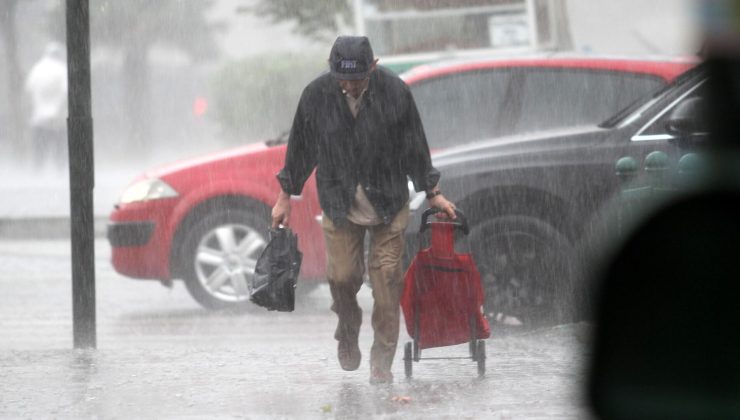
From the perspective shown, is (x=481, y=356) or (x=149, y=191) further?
(x=149, y=191)

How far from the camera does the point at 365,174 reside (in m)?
7.60

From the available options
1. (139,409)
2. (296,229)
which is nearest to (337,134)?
(139,409)

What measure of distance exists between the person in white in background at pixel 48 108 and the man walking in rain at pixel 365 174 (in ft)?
52.5

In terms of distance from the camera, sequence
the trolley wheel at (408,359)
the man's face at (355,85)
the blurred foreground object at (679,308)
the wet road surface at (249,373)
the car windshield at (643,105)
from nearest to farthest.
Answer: the wet road surface at (249,373) < the blurred foreground object at (679,308) < the man's face at (355,85) < the trolley wheel at (408,359) < the car windshield at (643,105)

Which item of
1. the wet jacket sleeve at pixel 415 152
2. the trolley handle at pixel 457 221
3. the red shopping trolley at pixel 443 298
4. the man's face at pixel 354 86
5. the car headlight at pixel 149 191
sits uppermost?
the man's face at pixel 354 86

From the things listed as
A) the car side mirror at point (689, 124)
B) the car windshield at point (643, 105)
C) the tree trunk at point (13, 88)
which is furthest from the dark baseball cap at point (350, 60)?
the tree trunk at point (13, 88)

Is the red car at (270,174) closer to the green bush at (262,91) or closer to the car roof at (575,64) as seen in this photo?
the car roof at (575,64)

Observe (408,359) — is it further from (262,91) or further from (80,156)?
A: (262,91)

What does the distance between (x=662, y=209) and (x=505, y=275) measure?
154cm

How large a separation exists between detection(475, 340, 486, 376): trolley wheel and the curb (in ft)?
30.3

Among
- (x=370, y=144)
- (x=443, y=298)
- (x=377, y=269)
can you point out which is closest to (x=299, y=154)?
(x=370, y=144)

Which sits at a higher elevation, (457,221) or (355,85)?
(355,85)

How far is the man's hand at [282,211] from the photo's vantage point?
25.2 ft

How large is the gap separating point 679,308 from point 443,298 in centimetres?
114
